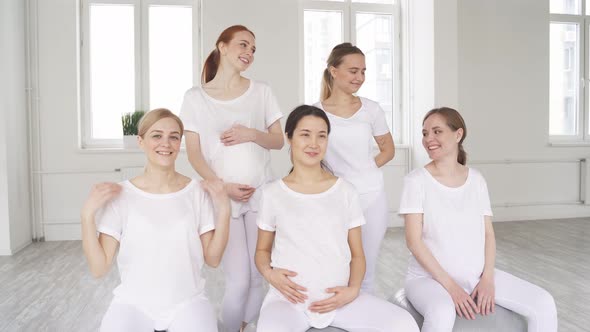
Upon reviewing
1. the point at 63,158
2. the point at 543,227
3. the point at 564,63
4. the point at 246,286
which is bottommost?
the point at 543,227

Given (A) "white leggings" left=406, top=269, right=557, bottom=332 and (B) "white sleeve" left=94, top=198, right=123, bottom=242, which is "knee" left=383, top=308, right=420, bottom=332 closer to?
(A) "white leggings" left=406, top=269, right=557, bottom=332

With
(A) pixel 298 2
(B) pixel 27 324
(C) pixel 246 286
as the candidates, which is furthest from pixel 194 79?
(C) pixel 246 286

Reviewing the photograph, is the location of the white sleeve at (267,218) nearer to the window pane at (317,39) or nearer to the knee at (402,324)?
the knee at (402,324)

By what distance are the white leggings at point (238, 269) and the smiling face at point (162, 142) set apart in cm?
42

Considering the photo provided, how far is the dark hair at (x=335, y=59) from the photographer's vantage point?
6.93 ft

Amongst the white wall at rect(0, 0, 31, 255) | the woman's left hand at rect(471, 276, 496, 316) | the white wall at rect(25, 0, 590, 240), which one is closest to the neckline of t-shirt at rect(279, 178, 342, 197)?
the woman's left hand at rect(471, 276, 496, 316)

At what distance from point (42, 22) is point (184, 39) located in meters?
1.36

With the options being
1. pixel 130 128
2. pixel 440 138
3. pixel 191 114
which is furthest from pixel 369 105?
pixel 130 128

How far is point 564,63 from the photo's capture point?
595 centimetres

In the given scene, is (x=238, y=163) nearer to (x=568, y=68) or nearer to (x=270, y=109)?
(x=270, y=109)

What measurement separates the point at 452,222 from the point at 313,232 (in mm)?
545

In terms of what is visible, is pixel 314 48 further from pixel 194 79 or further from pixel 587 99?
pixel 587 99

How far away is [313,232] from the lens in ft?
5.25

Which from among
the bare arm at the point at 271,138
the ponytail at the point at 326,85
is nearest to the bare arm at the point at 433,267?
the bare arm at the point at 271,138
